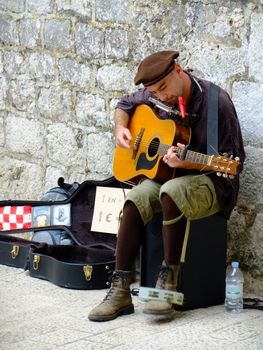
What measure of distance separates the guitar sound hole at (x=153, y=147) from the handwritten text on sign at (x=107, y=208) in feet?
2.73

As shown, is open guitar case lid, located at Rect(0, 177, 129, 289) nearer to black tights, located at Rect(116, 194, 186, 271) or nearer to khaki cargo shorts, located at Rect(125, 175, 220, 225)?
black tights, located at Rect(116, 194, 186, 271)

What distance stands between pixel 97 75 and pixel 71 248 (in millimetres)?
1258

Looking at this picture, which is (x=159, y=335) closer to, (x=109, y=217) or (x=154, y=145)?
(x=154, y=145)

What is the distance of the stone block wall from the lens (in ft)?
16.7

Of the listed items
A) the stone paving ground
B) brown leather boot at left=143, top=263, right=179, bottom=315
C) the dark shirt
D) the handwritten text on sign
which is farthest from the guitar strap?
the handwritten text on sign

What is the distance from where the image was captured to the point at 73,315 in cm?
468

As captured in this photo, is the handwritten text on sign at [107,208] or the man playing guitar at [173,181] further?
the handwritten text on sign at [107,208]

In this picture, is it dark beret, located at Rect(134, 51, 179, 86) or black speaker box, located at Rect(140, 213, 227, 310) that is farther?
black speaker box, located at Rect(140, 213, 227, 310)

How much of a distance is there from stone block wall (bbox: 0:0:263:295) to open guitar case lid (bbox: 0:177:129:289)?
0.32 meters

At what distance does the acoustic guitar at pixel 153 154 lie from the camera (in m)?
4.51

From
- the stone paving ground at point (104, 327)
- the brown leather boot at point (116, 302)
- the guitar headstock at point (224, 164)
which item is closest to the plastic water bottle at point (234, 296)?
the stone paving ground at point (104, 327)

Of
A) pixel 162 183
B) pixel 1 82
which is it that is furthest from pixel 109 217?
pixel 1 82

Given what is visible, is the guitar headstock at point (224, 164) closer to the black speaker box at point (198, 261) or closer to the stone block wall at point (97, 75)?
the black speaker box at point (198, 261)

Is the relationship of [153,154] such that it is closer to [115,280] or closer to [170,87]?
[170,87]
